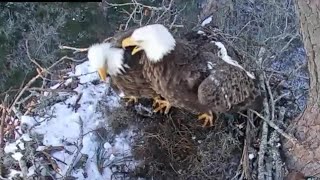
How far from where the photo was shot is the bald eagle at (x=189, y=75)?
3348 millimetres

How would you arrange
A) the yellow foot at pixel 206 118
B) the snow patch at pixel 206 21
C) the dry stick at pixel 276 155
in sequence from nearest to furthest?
1. the dry stick at pixel 276 155
2. the yellow foot at pixel 206 118
3. the snow patch at pixel 206 21

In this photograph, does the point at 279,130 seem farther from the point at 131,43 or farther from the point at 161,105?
the point at 131,43

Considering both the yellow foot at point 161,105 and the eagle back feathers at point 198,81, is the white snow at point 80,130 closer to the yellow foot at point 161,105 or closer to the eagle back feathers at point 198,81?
the yellow foot at point 161,105

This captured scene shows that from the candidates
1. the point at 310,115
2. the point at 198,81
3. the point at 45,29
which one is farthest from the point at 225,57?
the point at 45,29

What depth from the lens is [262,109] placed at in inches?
141

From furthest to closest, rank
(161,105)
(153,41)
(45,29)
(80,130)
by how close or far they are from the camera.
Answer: (45,29) → (161,105) → (80,130) → (153,41)

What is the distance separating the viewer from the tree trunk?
2.85 metres

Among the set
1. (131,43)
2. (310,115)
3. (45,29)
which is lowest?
(45,29)

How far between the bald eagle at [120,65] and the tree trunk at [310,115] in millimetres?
827

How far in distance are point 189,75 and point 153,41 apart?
26 centimetres

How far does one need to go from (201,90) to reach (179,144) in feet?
1.33

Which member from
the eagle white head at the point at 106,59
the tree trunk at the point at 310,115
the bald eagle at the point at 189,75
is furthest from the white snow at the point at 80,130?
the tree trunk at the point at 310,115

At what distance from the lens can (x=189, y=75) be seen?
3.38m

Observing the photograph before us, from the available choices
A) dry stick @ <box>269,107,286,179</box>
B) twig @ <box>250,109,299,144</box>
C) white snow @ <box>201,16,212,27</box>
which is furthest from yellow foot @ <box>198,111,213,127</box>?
white snow @ <box>201,16,212,27</box>
